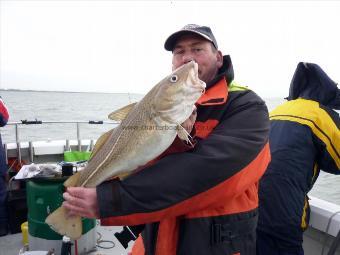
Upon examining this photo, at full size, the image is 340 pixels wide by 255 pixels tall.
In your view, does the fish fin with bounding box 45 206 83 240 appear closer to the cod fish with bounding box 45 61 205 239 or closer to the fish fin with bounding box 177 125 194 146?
the cod fish with bounding box 45 61 205 239

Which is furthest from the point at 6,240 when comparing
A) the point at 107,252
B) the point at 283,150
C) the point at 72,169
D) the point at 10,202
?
the point at 283,150

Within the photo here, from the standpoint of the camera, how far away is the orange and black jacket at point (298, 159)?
3.00m

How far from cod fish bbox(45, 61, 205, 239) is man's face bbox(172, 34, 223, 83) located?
1.68 ft

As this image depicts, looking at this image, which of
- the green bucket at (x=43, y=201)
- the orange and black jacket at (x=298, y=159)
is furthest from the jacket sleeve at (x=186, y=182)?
the green bucket at (x=43, y=201)

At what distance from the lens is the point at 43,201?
4266 mm

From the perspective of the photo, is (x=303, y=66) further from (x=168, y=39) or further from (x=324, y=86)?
(x=168, y=39)

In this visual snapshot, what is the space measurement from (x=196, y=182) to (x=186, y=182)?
0.17ft

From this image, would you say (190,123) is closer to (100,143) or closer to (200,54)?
(100,143)

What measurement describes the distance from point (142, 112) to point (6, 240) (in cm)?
479

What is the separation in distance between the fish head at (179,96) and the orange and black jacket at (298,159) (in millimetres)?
1602

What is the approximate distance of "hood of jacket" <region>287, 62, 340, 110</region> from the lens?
125 inches

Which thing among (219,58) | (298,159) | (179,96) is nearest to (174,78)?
(179,96)

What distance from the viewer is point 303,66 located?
3.37 meters

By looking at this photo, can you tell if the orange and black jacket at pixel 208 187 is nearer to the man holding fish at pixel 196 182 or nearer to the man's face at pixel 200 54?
the man holding fish at pixel 196 182
